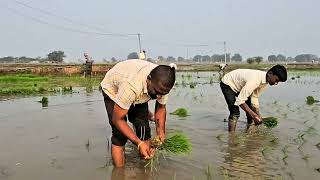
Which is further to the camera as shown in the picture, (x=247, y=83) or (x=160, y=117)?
(x=247, y=83)

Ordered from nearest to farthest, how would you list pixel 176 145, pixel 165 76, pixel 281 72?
pixel 165 76 < pixel 176 145 < pixel 281 72

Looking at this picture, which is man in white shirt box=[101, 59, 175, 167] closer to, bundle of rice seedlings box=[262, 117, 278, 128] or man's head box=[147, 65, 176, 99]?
man's head box=[147, 65, 176, 99]

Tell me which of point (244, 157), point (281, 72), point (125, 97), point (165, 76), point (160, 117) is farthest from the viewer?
point (281, 72)

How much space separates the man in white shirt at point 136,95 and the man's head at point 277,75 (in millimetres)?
2268

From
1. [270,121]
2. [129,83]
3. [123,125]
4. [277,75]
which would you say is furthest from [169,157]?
[270,121]

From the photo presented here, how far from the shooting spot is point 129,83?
3852 millimetres

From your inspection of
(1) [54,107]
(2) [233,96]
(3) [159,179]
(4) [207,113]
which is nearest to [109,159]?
(3) [159,179]

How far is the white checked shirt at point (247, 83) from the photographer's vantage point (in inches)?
245

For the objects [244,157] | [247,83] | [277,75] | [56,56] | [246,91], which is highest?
[56,56]

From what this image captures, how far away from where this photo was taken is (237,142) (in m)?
6.46

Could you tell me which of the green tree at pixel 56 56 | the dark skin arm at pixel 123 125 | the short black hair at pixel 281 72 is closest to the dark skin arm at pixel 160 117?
the dark skin arm at pixel 123 125

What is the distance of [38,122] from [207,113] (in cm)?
430

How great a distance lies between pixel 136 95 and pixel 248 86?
9.37 ft

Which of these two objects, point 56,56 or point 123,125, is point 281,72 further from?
point 56,56
